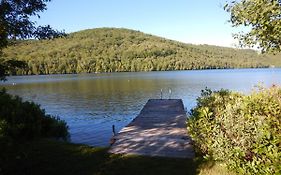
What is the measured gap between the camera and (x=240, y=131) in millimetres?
8844

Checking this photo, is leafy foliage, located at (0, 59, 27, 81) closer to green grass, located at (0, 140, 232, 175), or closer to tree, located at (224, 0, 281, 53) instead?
green grass, located at (0, 140, 232, 175)

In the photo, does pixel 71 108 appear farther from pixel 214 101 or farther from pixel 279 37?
pixel 279 37

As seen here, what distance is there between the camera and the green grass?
992 centimetres

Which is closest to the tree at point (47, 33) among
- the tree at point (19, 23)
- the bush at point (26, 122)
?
the tree at point (19, 23)

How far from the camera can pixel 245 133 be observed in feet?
28.6

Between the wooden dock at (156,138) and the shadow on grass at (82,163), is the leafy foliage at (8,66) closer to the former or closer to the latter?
the shadow on grass at (82,163)

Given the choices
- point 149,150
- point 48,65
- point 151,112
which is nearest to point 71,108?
point 151,112

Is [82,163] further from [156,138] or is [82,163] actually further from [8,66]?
[156,138]

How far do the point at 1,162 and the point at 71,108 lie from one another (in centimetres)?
3275

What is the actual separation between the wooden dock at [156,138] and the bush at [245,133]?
131 cm

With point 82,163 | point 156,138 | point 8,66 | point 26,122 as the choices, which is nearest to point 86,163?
point 82,163

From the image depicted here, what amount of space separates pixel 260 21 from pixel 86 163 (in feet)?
23.7

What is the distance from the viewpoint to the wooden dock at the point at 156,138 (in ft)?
41.3

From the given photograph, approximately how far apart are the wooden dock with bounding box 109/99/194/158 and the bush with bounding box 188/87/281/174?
1.31 meters
